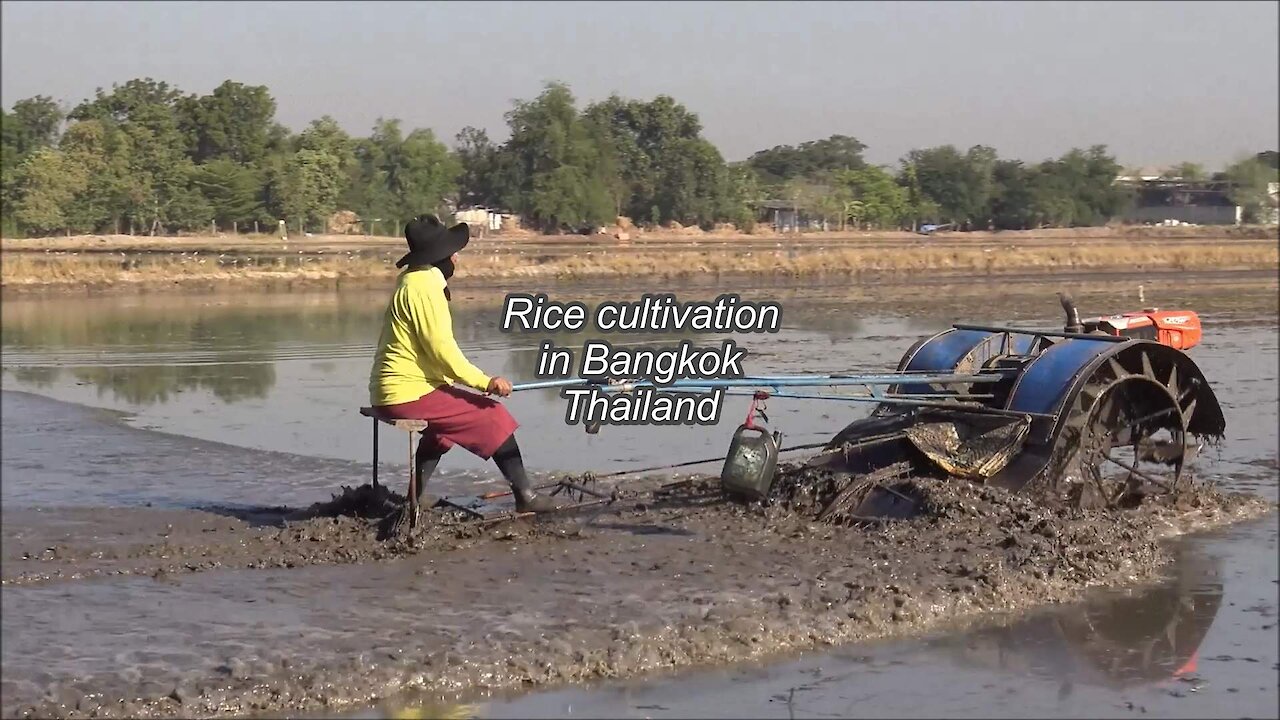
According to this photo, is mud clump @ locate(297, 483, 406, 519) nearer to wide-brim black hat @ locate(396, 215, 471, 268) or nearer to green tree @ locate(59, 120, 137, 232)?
wide-brim black hat @ locate(396, 215, 471, 268)

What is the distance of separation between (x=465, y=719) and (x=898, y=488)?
13.4 ft

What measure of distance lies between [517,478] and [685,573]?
1.31 m

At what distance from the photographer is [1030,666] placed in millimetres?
6910

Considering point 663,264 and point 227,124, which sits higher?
point 227,124

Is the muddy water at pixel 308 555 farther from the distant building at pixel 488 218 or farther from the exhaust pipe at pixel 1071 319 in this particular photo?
the distant building at pixel 488 218

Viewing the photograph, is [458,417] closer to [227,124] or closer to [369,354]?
[369,354]

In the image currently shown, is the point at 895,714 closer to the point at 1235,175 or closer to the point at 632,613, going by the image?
the point at 632,613

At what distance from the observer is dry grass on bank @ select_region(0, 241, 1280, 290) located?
38.1m

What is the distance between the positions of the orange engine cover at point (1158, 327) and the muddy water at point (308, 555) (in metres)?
1.21

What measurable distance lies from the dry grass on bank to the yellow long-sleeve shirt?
30379mm

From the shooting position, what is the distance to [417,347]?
858cm

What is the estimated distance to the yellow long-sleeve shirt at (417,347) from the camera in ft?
27.8

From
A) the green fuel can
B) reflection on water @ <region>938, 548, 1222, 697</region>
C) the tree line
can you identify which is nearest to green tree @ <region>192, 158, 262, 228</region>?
the tree line

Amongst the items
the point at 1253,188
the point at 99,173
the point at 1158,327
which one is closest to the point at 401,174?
the point at 99,173
